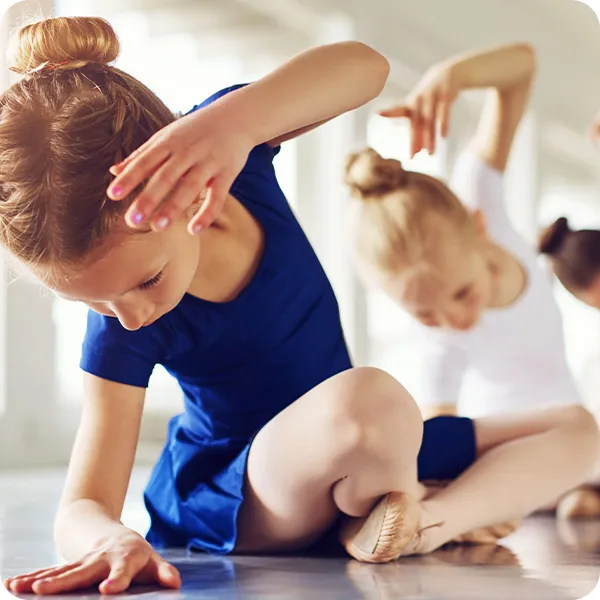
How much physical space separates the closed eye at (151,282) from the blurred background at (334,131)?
→ 985 millimetres

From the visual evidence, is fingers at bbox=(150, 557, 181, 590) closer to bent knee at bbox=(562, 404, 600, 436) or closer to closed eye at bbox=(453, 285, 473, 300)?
bent knee at bbox=(562, 404, 600, 436)

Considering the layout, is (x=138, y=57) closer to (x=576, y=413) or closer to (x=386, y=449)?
(x=576, y=413)

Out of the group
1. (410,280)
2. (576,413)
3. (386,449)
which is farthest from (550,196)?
(386,449)

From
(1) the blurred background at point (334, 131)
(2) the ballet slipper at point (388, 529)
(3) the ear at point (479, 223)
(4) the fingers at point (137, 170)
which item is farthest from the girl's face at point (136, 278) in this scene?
(1) the blurred background at point (334, 131)

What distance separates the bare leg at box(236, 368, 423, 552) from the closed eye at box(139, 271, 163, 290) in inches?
5.6

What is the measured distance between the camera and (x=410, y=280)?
136 cm

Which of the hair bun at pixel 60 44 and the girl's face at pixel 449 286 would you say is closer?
the hair bun at pixel 60 44

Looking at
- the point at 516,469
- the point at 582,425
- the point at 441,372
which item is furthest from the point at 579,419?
the point at 441,372

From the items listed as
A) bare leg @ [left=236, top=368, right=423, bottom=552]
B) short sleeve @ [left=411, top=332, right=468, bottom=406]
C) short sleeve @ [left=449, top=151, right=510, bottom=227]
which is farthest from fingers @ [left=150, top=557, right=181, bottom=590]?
short sleeve @ [left=449, top=151, right=510, bottom=227]

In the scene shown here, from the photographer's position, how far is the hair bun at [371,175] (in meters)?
1.24

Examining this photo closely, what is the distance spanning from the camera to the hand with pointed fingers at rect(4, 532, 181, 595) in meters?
0.57

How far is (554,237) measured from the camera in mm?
1342

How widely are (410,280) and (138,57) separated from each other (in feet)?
3.09

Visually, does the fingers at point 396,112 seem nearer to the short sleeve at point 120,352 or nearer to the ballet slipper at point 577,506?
the short sleeve at point 120,352
